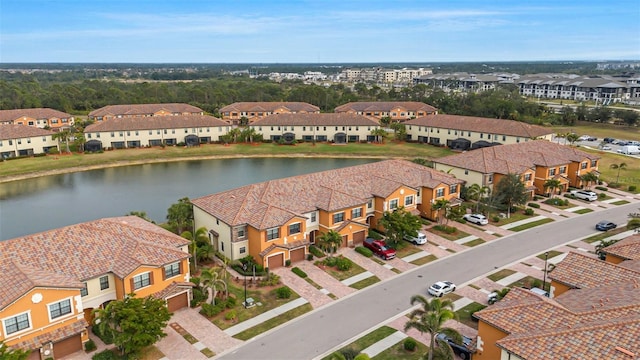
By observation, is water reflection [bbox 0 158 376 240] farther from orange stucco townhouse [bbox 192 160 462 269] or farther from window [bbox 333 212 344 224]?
window [bbox 333 212 344 224]

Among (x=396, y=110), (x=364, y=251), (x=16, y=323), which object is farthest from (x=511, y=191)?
(x=396, y=110)

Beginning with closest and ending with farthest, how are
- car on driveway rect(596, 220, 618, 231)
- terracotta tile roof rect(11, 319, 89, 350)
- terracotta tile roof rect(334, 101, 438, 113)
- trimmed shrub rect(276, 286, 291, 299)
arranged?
1. terracotta tile roof rect(11, 319, 89, 350)
2. trimmed shrub rect(276, 286, 291, 299)
3. car on driveway rect(596, 220, 618, 231)
4. terracotta tile roof rect(334, 101, 438, 113)

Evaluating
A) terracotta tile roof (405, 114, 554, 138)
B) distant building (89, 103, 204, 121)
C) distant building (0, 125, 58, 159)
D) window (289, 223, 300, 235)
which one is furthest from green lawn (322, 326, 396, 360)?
distant building (89, 103, 204, 121)

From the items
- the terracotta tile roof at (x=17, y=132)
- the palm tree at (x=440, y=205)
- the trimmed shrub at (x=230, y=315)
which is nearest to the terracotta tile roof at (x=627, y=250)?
the palm tree at (x=440, y=205)

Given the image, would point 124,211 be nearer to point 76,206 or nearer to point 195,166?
point 76,206

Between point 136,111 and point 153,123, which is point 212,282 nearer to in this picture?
point 153,123

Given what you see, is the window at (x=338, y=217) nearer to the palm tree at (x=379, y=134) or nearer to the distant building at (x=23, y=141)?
the palm tree at (x=379, y=134)
